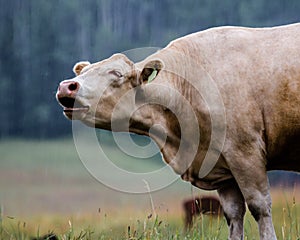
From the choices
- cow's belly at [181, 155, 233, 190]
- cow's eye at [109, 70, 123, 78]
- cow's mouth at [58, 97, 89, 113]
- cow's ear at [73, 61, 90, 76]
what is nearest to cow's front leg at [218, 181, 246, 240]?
cow's belly at [181, 155, 233, 190]

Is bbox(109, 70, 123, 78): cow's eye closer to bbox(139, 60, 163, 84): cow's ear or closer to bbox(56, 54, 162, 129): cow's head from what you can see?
bbox(56, 54, 162, 129): cow's head

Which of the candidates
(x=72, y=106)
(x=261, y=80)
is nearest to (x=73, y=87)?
(x=72, y=106)

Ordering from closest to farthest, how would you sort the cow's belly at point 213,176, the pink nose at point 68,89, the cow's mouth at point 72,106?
the pink nose at point 68,89 → the cow's mouth at point 72,106 → the cow's belly at point 213,176

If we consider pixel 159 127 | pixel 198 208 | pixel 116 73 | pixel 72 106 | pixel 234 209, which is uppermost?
pixel 116 73

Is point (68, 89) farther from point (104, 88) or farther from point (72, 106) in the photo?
point (104, 88)

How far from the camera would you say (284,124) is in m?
5.19

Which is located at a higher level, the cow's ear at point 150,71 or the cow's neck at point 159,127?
the cow's ear at point 150,71

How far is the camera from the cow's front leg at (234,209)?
557cm

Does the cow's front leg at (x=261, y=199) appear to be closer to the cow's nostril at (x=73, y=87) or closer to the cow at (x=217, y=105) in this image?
the cow at (x=217, y=105)

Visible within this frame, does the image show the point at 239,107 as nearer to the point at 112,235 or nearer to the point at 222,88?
the point at 222,88

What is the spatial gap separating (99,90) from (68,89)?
1.04 feet

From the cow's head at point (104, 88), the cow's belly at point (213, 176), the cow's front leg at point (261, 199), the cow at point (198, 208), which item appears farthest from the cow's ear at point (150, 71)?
the cow at point (198, 208)

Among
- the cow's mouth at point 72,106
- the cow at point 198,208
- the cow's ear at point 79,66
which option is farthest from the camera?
the cow at point 198,208

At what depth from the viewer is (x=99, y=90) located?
16.8 feet
